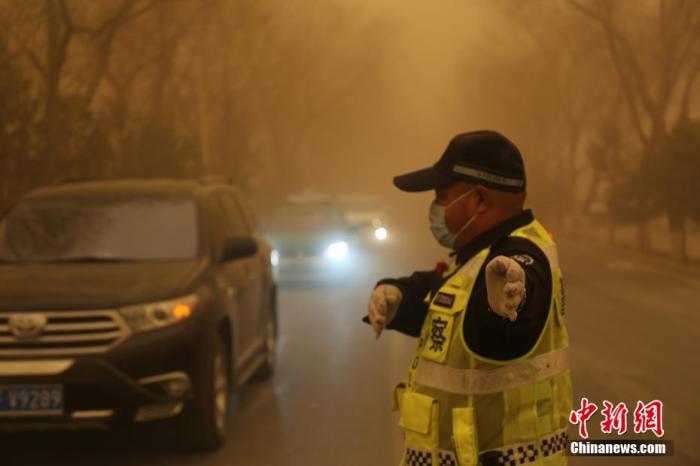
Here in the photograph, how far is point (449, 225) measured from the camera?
3080mm

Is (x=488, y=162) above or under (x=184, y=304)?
above

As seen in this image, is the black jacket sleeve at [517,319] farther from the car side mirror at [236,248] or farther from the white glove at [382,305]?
the car side mirror at [236,248]

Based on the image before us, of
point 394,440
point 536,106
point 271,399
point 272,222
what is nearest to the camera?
point 394,440

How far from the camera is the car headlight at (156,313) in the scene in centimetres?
650

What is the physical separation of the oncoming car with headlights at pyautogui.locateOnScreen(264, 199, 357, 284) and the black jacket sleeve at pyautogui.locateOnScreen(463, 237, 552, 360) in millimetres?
16527

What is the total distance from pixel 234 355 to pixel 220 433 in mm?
733

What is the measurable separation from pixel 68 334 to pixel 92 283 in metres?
0.43

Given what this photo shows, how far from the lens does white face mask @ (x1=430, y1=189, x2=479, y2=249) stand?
3.06 m

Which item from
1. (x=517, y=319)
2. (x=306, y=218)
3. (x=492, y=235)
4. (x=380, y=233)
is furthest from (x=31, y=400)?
(x=380, y=233)

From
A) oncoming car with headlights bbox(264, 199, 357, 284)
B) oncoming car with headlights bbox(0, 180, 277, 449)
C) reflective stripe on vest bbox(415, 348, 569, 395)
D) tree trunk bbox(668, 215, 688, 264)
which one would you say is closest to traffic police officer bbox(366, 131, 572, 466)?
reflective stripe on vest bbox(415, 348, 569, 395)

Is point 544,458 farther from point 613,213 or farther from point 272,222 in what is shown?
point 613,213

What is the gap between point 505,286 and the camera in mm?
2602

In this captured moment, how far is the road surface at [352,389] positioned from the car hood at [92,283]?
94cm

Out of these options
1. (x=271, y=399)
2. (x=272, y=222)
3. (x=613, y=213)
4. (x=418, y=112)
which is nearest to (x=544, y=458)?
(x=271, y=399)
